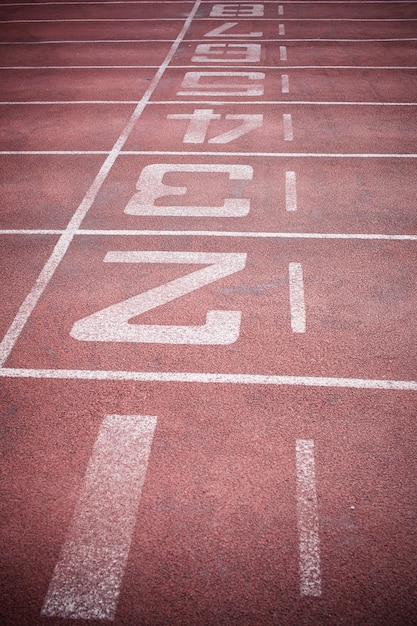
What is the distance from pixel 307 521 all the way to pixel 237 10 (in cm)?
1856

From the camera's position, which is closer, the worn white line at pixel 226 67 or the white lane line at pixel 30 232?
the white lane line at pixel 30 232

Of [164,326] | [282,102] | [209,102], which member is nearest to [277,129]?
[282,102]

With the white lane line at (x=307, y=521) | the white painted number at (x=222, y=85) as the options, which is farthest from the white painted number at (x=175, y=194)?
the white lane line at (x=307, y=521)

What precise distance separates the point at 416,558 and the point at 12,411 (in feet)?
10.7

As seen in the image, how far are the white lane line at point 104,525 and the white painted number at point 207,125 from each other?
258 inches

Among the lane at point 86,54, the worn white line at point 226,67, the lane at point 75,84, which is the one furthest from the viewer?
the lane at point 86,54

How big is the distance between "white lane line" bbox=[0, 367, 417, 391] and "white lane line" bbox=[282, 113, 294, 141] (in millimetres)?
5962

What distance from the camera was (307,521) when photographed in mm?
4051

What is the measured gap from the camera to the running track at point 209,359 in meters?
3.76

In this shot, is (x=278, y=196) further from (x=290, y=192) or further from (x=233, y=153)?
(x=233, y=153)

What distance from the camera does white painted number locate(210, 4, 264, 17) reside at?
18.5 m

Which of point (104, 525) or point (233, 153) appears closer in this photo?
point (104, 525)

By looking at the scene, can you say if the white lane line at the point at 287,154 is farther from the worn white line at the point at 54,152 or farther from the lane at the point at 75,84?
the lane at the point at 75,84

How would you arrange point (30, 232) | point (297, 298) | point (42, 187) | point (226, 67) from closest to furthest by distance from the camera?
point (297, 298)
point (30, 232)
point (42, 187)
point (226, 67)
